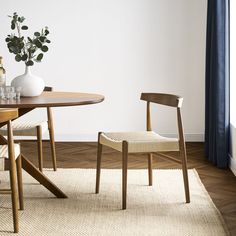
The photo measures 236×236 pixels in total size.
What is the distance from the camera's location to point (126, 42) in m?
6.66

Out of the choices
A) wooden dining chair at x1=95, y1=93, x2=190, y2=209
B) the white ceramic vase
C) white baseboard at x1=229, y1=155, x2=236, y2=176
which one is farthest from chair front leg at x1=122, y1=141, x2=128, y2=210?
white baseboard at x1=229, y1=155, x2=236, y2=176

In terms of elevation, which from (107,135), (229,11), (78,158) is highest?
(229,11)

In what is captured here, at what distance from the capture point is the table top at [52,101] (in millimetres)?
3652

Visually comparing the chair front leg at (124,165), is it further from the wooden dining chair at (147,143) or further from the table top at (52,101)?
the table top at (52,101)

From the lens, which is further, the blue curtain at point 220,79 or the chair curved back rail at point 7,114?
the blue curtain at point 220,79

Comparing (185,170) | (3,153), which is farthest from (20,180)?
(185,170)

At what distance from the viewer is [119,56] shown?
6695 millimetres

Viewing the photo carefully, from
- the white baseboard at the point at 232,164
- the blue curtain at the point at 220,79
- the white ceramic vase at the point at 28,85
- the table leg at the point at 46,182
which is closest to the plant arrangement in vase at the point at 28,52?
the white ceramic vase at the point at 28,85

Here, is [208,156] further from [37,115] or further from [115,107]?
[37,115]

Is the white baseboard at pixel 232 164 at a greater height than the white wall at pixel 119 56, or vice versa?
the white wall at pixel 119 56

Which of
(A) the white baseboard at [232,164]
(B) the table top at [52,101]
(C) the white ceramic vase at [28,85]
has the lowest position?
(A) the white baseboard at [232,164]

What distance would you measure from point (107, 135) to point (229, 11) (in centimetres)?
184

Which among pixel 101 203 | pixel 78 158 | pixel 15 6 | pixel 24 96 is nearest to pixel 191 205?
pixel 101 203

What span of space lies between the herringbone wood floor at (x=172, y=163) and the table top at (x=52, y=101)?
3.83ft
